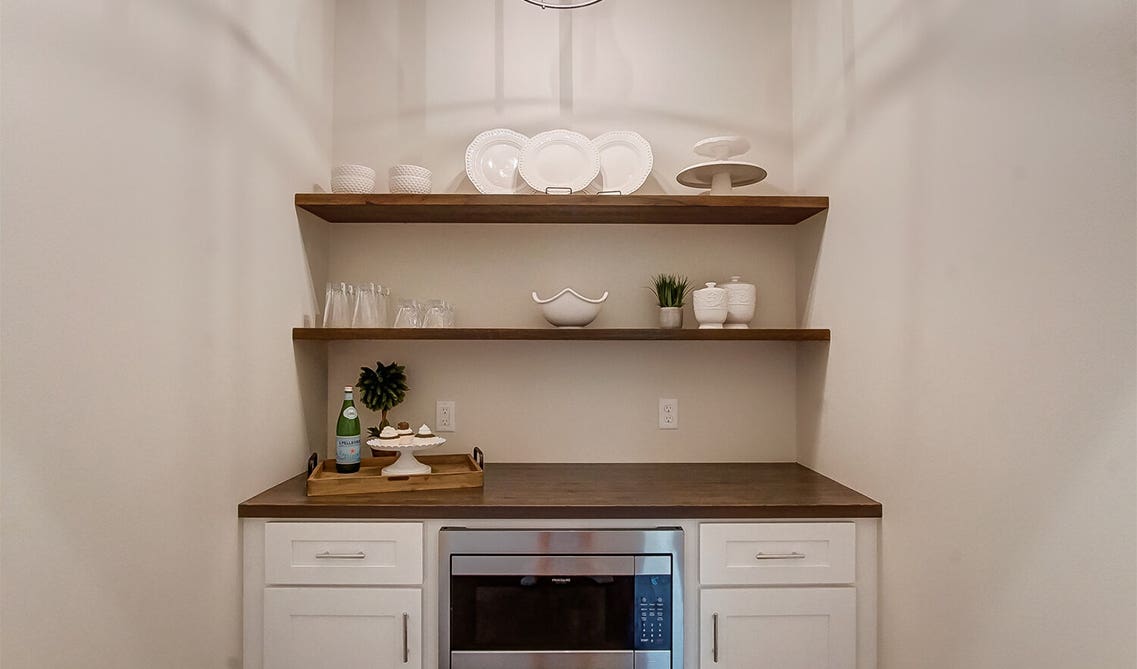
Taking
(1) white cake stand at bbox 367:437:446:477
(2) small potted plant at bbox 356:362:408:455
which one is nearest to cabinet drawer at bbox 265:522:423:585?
(1) white cake stand at bbox 367:437:446:477

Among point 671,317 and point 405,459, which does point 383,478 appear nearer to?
point 405,459

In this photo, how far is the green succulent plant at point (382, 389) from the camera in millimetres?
2176

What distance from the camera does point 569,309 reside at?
2137mm

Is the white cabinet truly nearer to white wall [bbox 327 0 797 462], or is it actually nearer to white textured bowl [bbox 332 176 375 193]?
white wall [bbox 327 0 797 462]

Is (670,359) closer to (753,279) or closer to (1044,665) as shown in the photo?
(753,279)

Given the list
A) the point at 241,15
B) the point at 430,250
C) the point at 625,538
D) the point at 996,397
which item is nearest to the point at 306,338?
the point at 430,250

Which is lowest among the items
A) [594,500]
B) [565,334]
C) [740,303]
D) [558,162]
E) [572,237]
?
[594,500]

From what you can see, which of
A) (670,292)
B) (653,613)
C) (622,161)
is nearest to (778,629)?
(653,613)

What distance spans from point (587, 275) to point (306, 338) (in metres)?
0.99

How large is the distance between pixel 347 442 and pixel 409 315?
47 cm

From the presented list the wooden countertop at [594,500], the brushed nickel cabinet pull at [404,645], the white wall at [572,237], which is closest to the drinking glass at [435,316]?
the white wall at [572,237]

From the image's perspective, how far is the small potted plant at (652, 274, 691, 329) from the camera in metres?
2.19

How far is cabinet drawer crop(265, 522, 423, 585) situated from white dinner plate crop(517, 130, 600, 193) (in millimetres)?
1225

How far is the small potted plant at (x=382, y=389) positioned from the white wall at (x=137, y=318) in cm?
30
